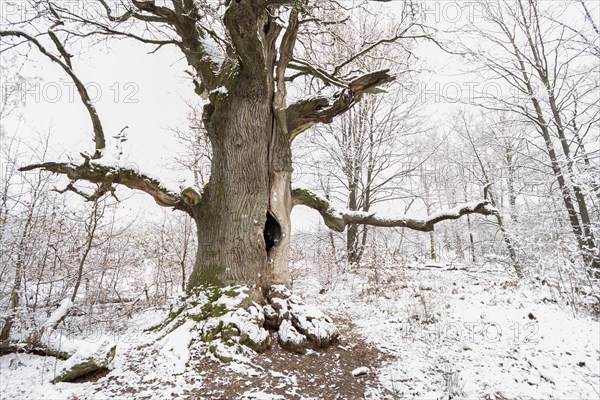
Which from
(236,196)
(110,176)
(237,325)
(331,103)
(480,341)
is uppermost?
(331,103)

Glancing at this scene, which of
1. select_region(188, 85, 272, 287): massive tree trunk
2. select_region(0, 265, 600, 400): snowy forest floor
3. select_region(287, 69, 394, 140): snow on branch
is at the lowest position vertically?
select_region(0, 265, 600, 400): snowy forest floor

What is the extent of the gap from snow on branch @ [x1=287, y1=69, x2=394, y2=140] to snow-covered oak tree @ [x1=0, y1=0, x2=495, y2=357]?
0.02m

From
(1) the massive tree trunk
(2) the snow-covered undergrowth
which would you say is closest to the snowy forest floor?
(2) the snow-covered undergrowth

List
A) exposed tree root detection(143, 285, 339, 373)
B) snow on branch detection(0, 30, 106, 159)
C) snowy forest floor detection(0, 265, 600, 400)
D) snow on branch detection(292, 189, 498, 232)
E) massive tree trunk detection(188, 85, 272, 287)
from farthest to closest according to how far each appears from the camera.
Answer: snow on branch detection(292, 189, 498, 232), snow on branch detection(0, 30, 106, 159), massive tree trunk detection(188, 85, 272, 287), exposed tree root detection(143, 285, 339, 373), snowy forest floor detection(0, 265, 600, 400)

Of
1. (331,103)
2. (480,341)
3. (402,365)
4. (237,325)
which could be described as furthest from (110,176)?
(480,341)

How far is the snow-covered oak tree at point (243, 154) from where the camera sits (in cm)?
391

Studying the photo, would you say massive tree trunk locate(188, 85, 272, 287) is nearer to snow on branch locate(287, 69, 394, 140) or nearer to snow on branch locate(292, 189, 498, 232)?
snow on branch locate(287, 69, 394, 140)

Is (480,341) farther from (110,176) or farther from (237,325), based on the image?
(110,176)

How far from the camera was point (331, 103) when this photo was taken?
187 inches

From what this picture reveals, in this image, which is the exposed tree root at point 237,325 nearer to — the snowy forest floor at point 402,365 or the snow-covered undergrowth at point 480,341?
the snowy forest floor at point 402,365

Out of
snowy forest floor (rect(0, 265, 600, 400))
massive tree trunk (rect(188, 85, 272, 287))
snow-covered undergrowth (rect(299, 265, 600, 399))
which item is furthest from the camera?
massive tree trunk (rect(188, 85, 272, 287))

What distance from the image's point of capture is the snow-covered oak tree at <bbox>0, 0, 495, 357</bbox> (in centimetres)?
391

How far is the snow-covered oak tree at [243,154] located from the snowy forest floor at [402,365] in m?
0.50

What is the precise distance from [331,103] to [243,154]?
1698mm
